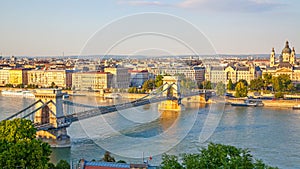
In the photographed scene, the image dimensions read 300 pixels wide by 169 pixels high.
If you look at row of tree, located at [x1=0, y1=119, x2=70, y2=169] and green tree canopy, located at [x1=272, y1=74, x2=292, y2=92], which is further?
green tree canopy, located at [x1=272, y1=74, x2=292, y2=92]

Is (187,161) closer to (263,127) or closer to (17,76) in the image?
(263,127)

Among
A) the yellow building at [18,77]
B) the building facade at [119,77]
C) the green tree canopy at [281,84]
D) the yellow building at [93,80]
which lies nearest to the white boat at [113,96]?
the yellow building at [93,80]

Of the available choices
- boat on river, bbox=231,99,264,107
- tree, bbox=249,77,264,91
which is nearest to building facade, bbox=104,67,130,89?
tree, bbox=249,77,264,91

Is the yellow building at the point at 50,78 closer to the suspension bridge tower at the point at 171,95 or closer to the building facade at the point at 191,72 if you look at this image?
the building facade at the point at 191,72

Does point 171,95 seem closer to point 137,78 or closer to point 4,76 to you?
point 137,78

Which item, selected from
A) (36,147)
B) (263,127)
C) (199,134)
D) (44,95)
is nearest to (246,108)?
(263,127)

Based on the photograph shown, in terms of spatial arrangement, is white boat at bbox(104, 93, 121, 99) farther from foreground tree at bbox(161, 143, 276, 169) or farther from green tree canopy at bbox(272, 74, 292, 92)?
foreground tree at bbox(161, 143, 276, 169)

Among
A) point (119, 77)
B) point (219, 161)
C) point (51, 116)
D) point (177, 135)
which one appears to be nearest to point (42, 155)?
point (219, 161)
